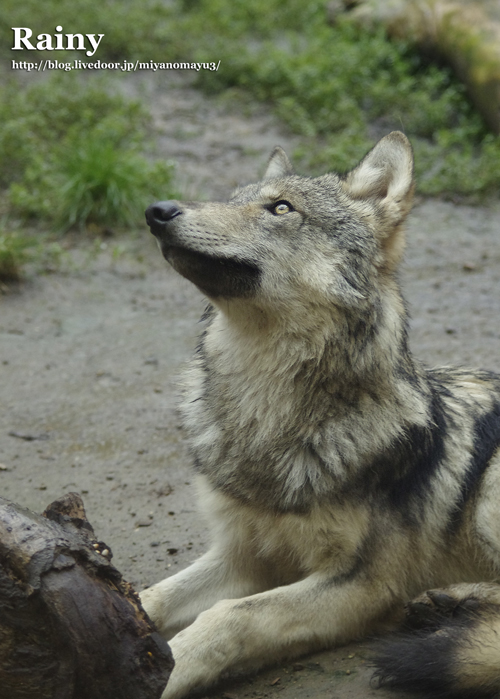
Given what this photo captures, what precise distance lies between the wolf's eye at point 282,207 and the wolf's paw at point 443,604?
1.85 metres

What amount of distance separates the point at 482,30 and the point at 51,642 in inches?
393

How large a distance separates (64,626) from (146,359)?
164 inches

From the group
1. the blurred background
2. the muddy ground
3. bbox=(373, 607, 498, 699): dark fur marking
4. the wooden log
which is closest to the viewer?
the wooden log

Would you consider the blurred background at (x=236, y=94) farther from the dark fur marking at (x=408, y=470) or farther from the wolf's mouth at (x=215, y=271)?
the dark fur marking at (x=408, y=470)

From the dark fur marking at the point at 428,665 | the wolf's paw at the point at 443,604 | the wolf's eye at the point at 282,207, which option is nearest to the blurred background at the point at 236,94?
the wolf's eye at the point at 282,207

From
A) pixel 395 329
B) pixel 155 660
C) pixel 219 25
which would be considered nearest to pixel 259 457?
pixel 395 329

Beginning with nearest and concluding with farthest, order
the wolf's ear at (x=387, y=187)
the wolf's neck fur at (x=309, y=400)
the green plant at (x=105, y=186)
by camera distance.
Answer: the wolf's neck fur at (x=309, y=400)
the wolf's ear at (x=387, y=187)
the green plant at (x=105, y=186)

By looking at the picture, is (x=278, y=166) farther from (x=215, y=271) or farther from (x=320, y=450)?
(x=320, y=450)

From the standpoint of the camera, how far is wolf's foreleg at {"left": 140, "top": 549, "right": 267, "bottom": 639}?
3.79 meters

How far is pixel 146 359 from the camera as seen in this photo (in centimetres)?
668

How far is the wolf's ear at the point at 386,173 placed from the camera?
3748 mm

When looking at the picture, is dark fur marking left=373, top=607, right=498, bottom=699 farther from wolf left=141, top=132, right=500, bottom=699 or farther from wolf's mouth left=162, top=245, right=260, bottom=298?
wolf's mouth left=162, top=245, right=260, bottom=298

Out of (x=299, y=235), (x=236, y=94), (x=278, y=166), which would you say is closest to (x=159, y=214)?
(x=299, y=235)

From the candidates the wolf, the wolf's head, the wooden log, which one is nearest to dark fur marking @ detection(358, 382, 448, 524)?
the wolf
